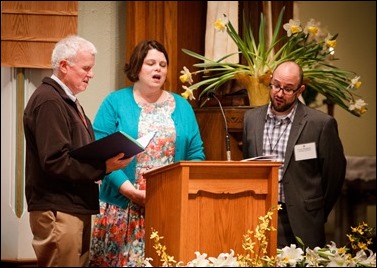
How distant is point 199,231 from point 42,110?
2.53ft

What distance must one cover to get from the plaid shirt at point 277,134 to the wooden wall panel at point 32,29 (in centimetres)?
139

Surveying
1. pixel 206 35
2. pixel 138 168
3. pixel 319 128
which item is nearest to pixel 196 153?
pixel 138 168

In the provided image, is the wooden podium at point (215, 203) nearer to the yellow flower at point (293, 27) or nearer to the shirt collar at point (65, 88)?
the shirt collar at point (65, 88)

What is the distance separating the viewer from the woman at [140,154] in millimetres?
3939

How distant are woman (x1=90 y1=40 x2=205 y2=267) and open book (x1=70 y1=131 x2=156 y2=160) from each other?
77 cm

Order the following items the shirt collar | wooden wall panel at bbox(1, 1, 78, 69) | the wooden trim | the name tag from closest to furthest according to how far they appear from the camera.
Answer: the shirt collar
the name tag
wooden wall panel at bbox(1, 1, 78, 69)
the wooden trim

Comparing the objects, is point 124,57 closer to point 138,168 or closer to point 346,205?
point 138,168

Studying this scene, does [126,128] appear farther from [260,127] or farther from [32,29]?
[32,29]

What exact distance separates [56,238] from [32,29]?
73.0 inches

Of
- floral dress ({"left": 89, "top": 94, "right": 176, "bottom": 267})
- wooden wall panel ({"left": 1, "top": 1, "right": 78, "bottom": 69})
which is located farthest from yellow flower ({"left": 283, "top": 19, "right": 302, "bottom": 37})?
wooden wall panel ({"left": 1, "top": 1, "right": 78, "bottom": 69})

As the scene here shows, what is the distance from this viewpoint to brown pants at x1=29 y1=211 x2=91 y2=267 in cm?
310

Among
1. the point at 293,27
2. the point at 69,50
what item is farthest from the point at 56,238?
the point at 293,27

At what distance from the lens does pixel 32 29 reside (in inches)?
181

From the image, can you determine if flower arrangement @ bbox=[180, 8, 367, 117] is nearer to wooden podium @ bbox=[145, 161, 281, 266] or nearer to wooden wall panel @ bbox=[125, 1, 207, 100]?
wooden wall panel @ bbox=[125, 1, 207, 100]
